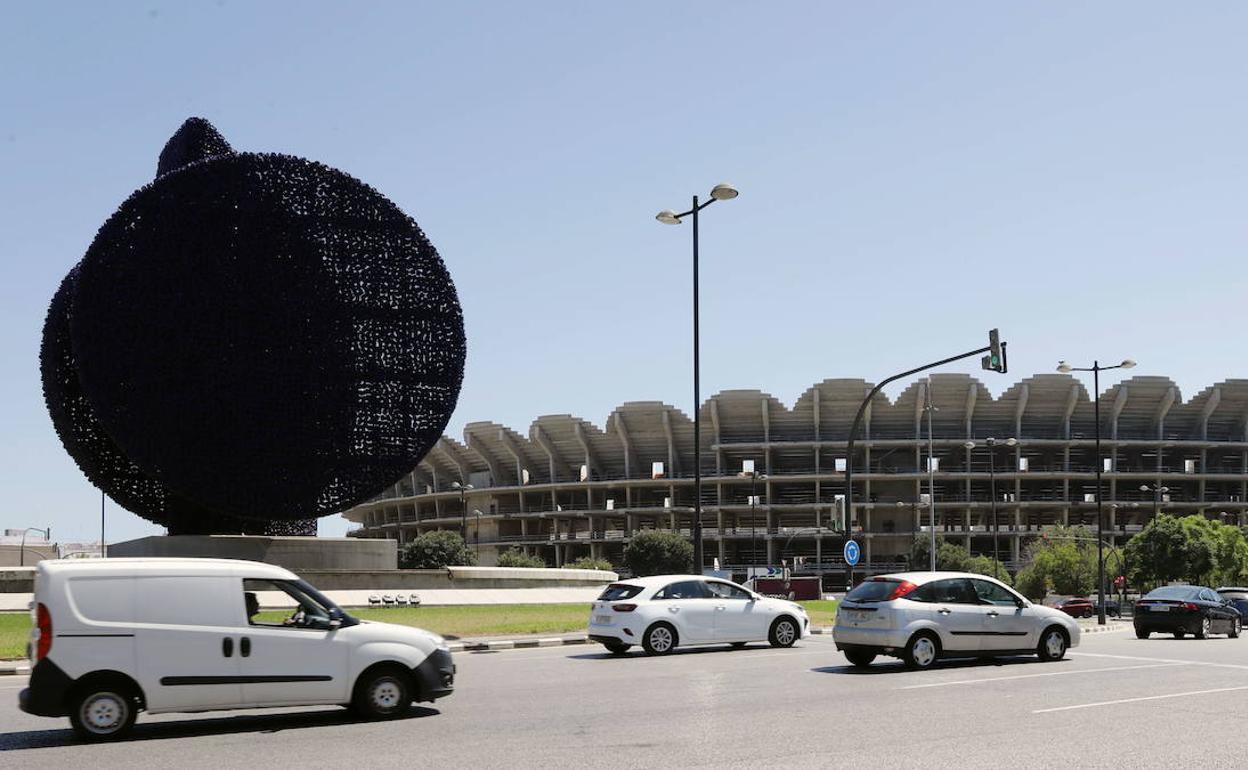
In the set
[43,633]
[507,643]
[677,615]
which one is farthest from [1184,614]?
[43,633]

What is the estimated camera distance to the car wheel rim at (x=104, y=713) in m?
10.9

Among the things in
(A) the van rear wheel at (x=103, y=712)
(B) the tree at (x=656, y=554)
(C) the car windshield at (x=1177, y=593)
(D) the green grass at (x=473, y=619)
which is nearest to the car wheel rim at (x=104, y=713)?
(A) the van rear wheel at (x=103, y=712)

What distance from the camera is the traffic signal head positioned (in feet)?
85.6

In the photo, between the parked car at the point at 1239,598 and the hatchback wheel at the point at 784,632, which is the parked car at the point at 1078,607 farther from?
the hatchback wheel at the point at 784,632

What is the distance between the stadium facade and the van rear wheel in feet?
305

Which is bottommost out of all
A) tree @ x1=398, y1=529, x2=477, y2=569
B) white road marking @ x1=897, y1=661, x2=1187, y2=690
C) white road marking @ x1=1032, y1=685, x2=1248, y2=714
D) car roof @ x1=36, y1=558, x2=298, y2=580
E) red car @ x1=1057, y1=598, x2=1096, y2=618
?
red car @ x1=1057, y1=598, x2=1096, y2=618

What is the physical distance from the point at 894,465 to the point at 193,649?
326 ft

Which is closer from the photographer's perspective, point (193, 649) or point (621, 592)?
point (193, 649)

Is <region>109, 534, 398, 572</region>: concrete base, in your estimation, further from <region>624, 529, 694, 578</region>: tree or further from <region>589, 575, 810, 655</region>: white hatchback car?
<region>624, 529, 694, 578</region>: tree

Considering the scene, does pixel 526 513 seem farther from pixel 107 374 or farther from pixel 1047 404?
pixel 107 374

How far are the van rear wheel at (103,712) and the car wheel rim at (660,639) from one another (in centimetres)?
1061

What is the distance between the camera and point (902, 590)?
678 inches

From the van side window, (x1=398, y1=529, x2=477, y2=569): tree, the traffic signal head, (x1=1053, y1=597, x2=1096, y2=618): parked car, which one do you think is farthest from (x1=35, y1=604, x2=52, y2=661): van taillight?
(x1=398, y1=529, x2=477, y2=569): tree

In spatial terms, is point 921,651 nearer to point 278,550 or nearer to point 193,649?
point 193,649
